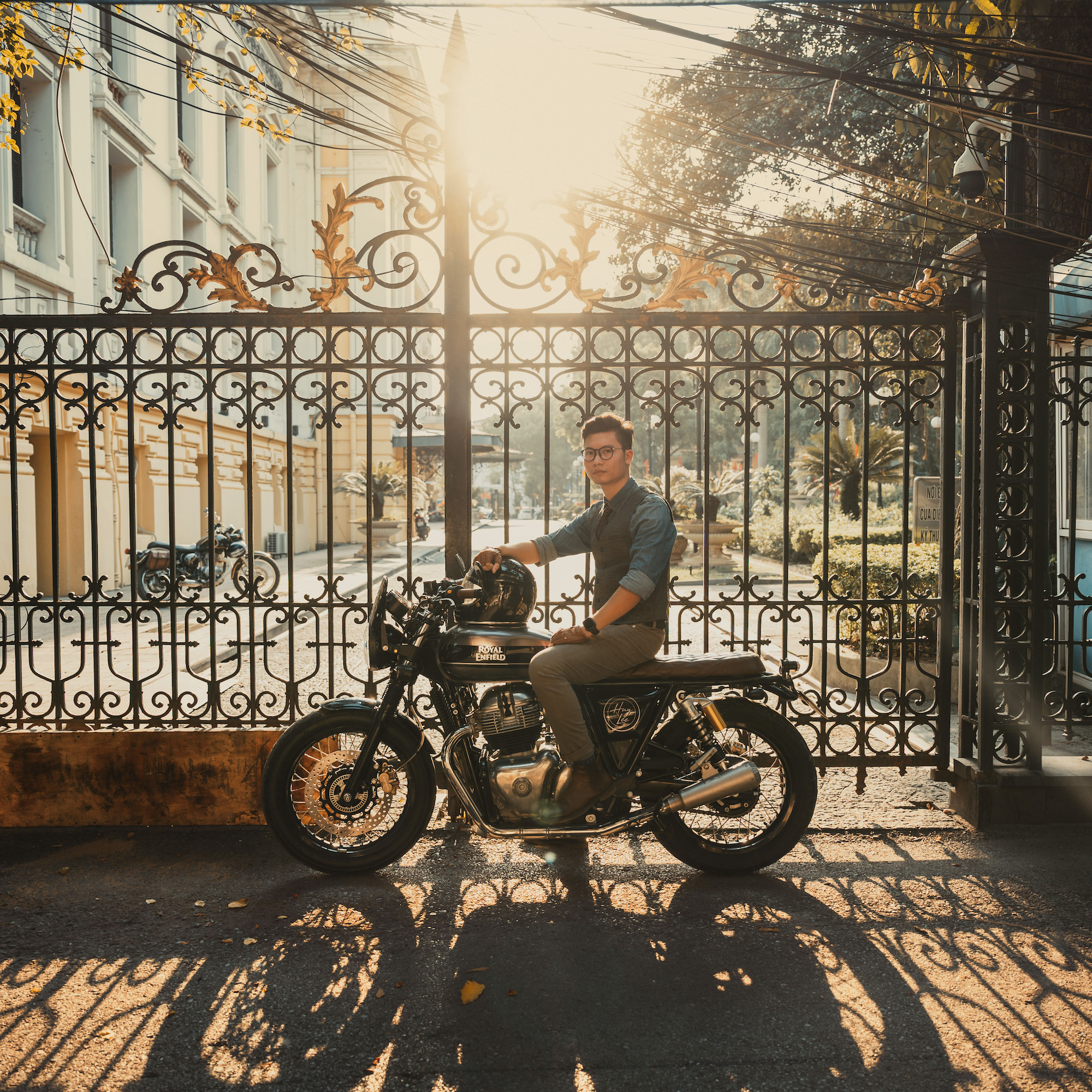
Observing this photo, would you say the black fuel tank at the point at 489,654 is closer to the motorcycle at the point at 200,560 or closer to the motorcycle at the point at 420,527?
the motorcycle at the point at 200,560

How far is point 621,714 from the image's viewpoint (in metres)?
4.19

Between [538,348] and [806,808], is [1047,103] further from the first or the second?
[806,808]

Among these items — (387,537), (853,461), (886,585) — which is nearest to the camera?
(886,585)

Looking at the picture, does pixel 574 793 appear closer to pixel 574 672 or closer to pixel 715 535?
pixel 574 672

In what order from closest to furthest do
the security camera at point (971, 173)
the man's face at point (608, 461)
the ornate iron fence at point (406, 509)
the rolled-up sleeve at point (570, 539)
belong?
the man's face at point (608, 461), the rolled-up sleeve at point (570, 539), the ornate iron fence at point (406, 509), the security camera at point (971, 173)

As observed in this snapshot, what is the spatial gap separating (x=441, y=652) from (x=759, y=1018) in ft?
6.40

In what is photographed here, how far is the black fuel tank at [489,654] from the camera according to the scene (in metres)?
4.13

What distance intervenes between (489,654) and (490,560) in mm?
419

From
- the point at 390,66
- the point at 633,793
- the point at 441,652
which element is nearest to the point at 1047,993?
the point at 633,793

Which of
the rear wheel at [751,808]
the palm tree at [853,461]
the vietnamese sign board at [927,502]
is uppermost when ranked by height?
the palm tree at [853,461]

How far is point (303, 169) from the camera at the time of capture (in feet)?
93.0

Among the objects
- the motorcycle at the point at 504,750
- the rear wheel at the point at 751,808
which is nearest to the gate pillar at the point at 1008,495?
the rear wheel at the point at 751,808

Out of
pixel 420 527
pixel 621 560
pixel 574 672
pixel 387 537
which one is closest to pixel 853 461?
pixel 387 537

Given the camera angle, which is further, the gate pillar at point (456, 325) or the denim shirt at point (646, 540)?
the gate pillar at point (456, 325)
